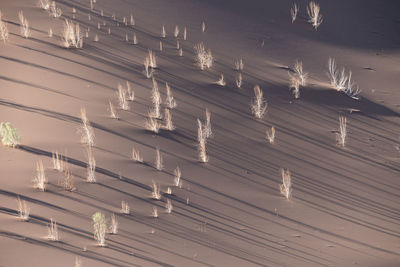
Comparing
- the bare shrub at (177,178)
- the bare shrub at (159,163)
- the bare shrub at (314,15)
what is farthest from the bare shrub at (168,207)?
the bare shrub at (314,15)

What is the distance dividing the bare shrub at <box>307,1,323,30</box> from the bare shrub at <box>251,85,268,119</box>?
5876 mm

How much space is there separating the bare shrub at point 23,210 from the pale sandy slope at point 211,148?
0.30ft

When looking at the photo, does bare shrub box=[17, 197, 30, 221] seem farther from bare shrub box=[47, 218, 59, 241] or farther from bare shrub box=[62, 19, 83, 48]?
bare shrub box=[62, 19, 83, 48]

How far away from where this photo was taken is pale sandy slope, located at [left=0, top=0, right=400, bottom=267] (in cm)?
830

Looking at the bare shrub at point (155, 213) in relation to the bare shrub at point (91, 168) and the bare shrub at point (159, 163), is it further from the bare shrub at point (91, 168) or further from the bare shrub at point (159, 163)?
the bare shrub at point (159, 163)

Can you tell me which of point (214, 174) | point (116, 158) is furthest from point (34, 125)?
point (214, 174)

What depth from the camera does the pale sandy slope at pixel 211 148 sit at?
830cm

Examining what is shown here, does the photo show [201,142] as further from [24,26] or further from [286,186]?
[24,26]

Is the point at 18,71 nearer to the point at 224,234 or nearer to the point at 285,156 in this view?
the point at 285,156

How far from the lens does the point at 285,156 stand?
11312mm

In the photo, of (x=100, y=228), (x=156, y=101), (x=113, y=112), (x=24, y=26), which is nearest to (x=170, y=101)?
(x=156, y=101)

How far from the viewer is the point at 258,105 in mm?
12797

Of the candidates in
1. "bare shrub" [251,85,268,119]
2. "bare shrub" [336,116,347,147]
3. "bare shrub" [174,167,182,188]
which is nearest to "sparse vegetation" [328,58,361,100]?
"bare shrub" [336,116,347,147]

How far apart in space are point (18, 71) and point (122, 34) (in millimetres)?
3556
